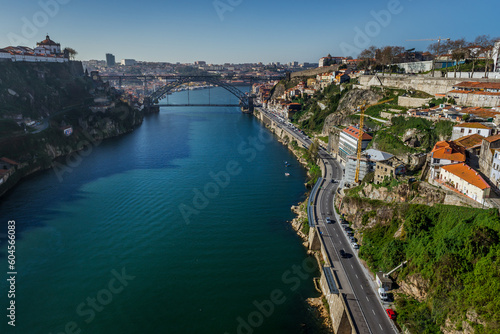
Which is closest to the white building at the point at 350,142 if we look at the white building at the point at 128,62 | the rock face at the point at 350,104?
the rock face at the point at 350,104

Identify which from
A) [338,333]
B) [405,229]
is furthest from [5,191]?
[405,229]

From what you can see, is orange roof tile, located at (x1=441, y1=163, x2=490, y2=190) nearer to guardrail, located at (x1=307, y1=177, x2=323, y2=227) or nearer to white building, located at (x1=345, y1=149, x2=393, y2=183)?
white building, located at (x1=345, y1=149, x2=393, y2=183)

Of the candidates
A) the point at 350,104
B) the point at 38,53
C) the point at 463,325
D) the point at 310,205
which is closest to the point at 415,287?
the point at 463,325

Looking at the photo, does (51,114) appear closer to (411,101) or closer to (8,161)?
(8,161)

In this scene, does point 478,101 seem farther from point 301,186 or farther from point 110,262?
point 110,262

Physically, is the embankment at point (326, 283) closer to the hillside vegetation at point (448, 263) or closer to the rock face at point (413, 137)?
the hillside vegetation at point (448, 263)

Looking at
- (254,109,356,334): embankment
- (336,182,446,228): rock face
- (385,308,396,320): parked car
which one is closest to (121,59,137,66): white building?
(254,109,356,334): embankment

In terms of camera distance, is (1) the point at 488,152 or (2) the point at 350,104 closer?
(1) the point at 488,152
